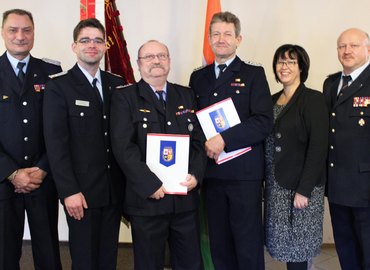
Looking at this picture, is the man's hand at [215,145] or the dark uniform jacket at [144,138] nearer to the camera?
the dark uniform jacket at [144,138]

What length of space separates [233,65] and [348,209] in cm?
117

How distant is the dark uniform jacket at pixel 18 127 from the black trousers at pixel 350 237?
1.82m

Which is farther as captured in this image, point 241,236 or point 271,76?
point 271,76

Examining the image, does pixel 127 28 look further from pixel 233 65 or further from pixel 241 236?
pixel 241 236

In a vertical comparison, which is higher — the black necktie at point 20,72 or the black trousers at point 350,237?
the black necktie at point 20,72

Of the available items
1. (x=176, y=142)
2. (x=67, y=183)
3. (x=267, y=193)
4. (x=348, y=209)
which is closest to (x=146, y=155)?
(x=176, y=142)

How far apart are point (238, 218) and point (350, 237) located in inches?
31.5

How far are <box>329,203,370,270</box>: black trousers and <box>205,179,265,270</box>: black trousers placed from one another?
1.83 feet

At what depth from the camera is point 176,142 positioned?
193cm

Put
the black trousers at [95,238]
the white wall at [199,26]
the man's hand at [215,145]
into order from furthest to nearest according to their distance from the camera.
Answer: the white wall at [199,26]
the man's hand at [215,145]
the black trousers at [95,238]

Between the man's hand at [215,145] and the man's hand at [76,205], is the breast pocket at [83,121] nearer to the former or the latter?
the man's hand at [76,205]

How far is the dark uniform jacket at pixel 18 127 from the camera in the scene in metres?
2.03

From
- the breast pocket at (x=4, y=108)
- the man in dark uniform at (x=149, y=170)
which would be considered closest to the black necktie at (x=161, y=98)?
the man in dark uniform at (x=149, y=170)

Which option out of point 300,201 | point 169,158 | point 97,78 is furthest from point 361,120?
point 97,78
